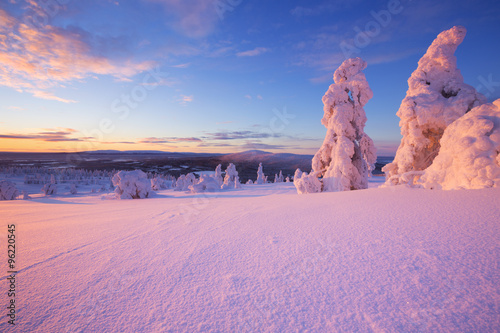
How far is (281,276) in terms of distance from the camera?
1901mm

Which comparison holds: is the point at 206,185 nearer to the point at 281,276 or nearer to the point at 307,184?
the point at 307,184

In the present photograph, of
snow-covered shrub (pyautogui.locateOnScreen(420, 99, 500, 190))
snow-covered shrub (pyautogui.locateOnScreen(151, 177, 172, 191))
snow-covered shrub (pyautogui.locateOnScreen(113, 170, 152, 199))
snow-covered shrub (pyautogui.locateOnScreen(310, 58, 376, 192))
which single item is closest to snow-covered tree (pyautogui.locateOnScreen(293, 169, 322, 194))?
snow-covered shrub (pyautogui.locateOnScreen(310, 58, 376, 192))

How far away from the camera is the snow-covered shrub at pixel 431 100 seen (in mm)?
9414

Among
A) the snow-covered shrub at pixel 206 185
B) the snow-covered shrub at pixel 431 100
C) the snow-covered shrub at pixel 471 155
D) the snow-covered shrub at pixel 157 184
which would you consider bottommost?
the snow-covered shrub at pixel 157 184

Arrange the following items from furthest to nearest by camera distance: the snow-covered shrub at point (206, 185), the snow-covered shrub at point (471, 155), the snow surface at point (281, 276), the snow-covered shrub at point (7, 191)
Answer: the snow-covered shrub at point (206, 185) → the snow-covered shrub at point (7, 191) → the snow-covered shrub at point (471, 155) → the snow surface at point (281, 276)

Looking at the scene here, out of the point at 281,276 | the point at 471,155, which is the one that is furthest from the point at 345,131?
the point at 281,276

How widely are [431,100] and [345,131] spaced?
4.04 metres

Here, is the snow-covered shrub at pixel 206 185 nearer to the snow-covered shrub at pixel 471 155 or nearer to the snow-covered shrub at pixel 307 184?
the snow-covered shrub at pixel 307 184

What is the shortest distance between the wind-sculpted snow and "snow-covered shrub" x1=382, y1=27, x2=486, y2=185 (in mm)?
2204

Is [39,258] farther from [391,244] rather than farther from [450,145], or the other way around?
[450,145]

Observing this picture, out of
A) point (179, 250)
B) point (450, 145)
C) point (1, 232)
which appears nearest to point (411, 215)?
point (179, 250)

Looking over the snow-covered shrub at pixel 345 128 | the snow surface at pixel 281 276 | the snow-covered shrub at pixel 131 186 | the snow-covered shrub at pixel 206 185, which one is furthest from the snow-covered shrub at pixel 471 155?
the snow-covered shrub at pixel 206 185

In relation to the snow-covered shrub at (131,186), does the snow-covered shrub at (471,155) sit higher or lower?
higher

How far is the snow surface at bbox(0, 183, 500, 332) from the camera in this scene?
143cm
